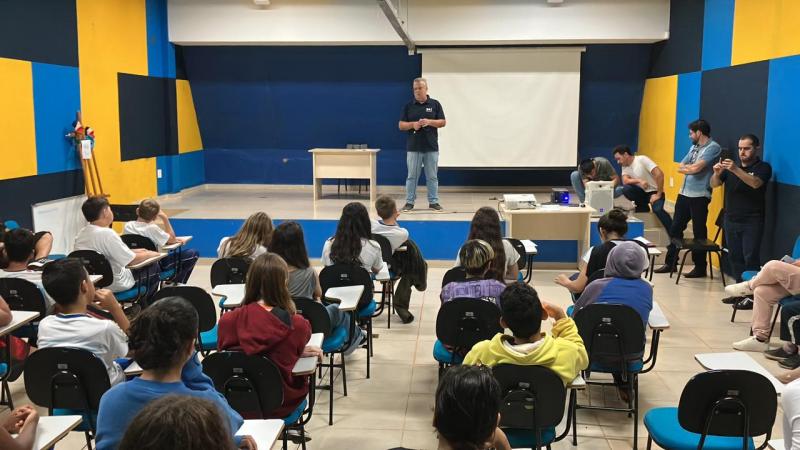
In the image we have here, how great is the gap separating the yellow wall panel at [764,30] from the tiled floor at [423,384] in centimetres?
240

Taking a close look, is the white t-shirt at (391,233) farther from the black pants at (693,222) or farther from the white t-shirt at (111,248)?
the black pants at (693,222)

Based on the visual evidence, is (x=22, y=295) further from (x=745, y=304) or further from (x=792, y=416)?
(x=745, y=304)

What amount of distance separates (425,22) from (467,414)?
9.57 metres

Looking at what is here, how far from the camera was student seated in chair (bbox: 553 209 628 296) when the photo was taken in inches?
183

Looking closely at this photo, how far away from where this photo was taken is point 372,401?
442cm

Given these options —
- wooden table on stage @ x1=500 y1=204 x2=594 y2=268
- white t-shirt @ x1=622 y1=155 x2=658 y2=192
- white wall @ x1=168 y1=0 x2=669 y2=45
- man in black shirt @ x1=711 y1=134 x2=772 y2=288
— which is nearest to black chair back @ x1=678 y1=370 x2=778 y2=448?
man in black shirt @ x1=711 y1=134 x2=772 y2=288

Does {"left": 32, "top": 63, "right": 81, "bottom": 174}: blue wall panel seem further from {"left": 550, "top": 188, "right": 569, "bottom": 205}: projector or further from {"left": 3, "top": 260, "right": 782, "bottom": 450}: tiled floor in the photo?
{"left": 550, "top": 188, "right": 569, "bottom": 205}: projector

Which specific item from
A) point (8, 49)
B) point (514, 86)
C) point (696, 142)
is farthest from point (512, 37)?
point (8, 49)

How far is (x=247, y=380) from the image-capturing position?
2.95m

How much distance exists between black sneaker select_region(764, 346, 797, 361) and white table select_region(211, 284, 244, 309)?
3.73m

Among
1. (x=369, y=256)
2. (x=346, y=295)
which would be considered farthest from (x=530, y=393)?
(x=369, y=256)

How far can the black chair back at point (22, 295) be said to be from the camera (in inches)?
162

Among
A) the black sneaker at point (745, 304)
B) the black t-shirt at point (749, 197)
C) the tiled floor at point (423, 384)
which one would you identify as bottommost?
the tiled floor at point (423, 384)

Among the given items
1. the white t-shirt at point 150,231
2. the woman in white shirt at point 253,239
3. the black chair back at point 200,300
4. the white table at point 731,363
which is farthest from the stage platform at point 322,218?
the white table at point 731,363
